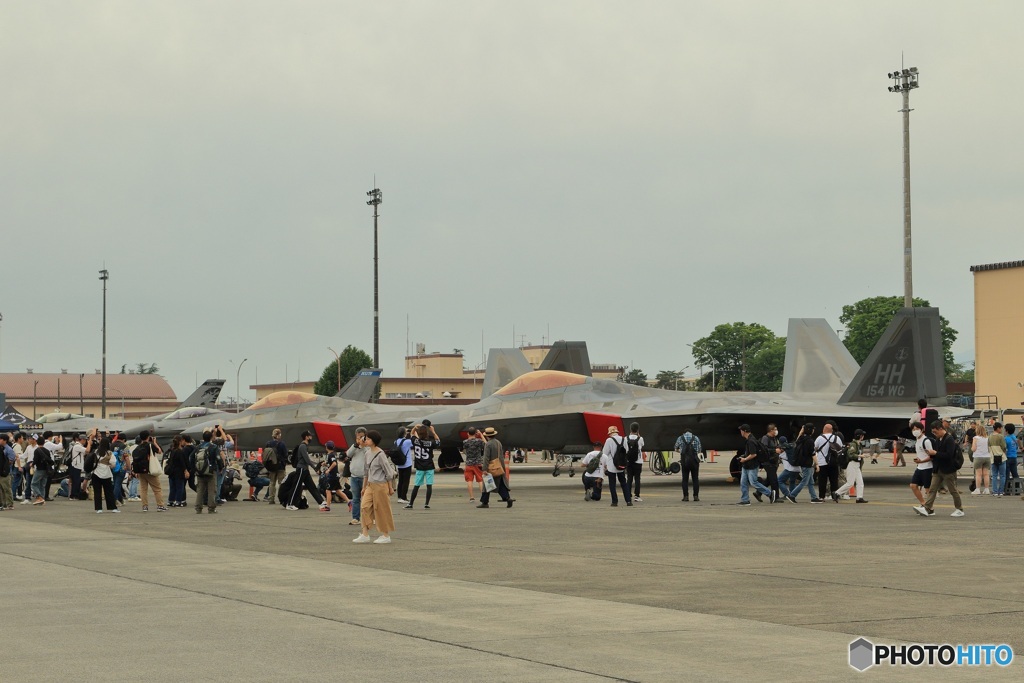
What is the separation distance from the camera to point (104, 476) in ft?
81.1

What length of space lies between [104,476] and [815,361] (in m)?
27.5

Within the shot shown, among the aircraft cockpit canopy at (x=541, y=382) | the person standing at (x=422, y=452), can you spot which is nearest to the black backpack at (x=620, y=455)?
the person standing at (x=422, y=452)

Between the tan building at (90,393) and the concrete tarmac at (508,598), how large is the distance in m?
156

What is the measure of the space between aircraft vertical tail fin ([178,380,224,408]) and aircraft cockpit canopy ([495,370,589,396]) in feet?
114

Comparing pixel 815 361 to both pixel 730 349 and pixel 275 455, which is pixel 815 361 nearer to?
pixel 275 455

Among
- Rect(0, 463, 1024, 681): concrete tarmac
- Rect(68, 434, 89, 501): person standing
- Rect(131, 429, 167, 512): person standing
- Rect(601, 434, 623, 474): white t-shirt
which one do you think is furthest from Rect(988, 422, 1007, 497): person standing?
Rect(68, 434, 89, 501): person standing

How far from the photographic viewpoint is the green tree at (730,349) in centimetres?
15262

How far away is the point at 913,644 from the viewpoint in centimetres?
867

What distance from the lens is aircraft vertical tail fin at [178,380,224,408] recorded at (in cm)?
6550

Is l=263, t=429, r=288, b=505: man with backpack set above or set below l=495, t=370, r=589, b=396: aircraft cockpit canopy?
below

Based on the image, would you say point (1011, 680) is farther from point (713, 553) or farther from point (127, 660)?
point (713, 553)

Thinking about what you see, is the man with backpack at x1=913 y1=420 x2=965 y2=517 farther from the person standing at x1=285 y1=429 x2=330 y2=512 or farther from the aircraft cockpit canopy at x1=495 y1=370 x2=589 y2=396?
the aircraft cockpit canopy at x1=495 y1=370 x2=589 y2=396

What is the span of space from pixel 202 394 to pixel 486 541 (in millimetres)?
51223

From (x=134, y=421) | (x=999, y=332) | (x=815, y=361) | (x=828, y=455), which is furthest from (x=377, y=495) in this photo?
(x=999, y=332)
